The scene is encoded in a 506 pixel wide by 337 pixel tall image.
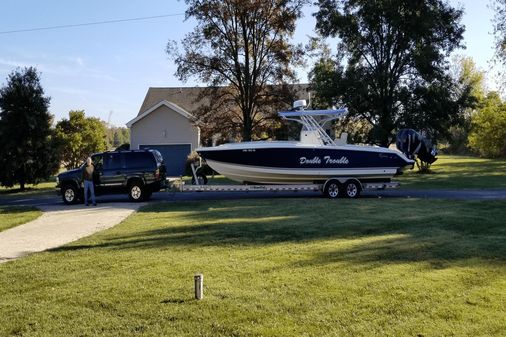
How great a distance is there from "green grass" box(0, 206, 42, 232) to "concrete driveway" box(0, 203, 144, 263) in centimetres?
27

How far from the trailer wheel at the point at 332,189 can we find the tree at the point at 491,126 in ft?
118

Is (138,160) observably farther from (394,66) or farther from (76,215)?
(394,66)

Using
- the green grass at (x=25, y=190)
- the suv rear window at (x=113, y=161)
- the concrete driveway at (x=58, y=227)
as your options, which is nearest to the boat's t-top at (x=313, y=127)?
the concrete driveway at (x=58, y=227)

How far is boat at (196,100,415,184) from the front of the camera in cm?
1811

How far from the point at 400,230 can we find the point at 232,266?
4.52m

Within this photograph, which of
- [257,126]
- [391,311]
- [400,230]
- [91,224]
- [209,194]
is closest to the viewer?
[391,311]

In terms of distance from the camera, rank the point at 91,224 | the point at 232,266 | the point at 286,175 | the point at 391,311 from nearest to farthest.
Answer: the point at 391,311 < the point at 232,266 < the point at 91,224 < the point at 286,175

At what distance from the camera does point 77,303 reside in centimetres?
595

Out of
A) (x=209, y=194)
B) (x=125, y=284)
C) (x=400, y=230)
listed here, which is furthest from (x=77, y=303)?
(x=209, y=194)

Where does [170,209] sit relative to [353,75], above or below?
below

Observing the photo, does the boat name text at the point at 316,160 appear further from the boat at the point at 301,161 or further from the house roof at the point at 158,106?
the house roof at the point at 158,106

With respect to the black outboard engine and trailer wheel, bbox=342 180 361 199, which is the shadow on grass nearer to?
trailer wheel, bbox=342 180 361 199

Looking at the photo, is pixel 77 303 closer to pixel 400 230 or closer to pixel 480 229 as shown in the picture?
pixel 400 230

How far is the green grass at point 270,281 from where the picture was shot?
520 centimetres
